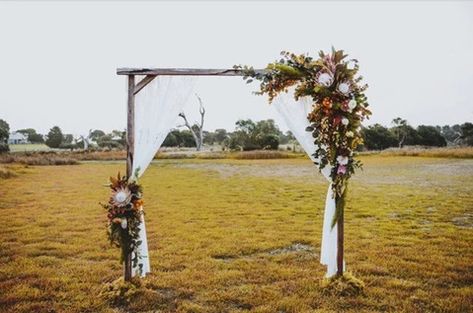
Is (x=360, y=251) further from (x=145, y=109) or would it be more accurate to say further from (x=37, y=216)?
(x=37, y=216)

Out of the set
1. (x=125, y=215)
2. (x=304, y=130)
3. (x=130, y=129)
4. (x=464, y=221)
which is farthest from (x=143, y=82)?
(x=464, y=221)

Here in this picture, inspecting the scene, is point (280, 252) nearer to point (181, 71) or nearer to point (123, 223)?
point (123, 223)

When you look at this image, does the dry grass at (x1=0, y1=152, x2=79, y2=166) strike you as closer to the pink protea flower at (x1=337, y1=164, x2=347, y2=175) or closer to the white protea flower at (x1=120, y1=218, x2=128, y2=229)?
the white protea flower at (x1=120, y1=218, x2=128, y2=229)

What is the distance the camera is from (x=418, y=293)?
4.87m

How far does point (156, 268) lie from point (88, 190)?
9534 mm

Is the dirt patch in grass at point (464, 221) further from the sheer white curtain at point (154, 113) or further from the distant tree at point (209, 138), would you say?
the distant tree at point (209, 138)

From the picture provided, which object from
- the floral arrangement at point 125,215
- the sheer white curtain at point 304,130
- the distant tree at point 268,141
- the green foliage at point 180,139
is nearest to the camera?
the floral arrangement at point 125,215

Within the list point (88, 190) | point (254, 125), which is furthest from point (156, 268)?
point (254, 125)

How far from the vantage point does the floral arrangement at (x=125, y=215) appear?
4844mm

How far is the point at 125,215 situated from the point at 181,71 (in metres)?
1.99

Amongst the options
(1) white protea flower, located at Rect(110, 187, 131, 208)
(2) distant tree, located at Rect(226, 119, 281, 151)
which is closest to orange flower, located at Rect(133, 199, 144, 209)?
(1) white protea flower, located at Rect(110, 187, 131, 208)

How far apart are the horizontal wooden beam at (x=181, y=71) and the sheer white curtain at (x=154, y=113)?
186 millimetres

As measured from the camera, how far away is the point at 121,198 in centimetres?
482

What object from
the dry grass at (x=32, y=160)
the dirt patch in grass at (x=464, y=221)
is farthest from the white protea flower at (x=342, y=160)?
the dry grass at (x=32, y=160)
